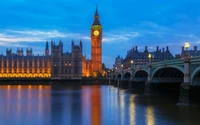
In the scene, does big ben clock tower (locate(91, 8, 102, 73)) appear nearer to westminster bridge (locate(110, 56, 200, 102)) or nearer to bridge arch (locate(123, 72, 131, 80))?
bridge arch (locate(123, 72, 131, 80))

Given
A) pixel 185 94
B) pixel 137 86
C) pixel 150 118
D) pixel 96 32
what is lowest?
pixel 150 118

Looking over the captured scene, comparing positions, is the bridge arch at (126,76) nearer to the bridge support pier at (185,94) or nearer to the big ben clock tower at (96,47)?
the bridge support pier at (185,94)

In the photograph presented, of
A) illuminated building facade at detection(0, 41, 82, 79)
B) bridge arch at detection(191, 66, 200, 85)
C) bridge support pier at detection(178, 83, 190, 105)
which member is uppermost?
illuminated building facade at detection(0, 41, 82, 79)

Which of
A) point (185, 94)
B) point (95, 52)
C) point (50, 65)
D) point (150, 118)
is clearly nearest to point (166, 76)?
point (185, 94)

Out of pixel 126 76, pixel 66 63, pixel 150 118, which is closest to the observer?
pixel 150 118

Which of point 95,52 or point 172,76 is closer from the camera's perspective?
point 172,76

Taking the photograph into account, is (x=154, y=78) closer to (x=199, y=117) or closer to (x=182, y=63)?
(x=182, y=63)

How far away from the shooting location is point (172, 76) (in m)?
57.8

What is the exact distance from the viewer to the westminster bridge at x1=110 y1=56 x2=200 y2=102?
38312mm

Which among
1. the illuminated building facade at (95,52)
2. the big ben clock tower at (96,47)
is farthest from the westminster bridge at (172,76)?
the big ben clock tower at (96,47)

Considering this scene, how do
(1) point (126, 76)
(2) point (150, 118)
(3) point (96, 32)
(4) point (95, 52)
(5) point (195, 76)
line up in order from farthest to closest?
(3) point (96, 32)
(4) point (95, 52)
(1) point (126, 76)
(5) point (195, 76)
(2) point (150, 118)

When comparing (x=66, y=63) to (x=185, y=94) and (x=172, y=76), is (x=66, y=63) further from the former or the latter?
(x=185, y=94)

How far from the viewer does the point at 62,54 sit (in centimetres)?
16925

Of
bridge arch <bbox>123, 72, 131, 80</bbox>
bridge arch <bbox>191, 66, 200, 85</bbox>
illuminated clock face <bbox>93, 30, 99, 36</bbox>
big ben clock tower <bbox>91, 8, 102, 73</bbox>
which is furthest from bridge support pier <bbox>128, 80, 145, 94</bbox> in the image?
illuminated clock face <bbox>93, 30, 99, 36</bbox>
